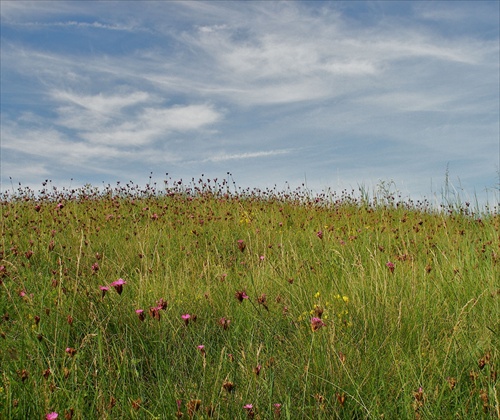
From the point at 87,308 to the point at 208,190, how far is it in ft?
28.6

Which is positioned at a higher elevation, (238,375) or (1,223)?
(1,223)

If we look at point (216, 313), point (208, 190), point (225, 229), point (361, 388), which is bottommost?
point (361, 388)

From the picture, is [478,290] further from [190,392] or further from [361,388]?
[190,392]

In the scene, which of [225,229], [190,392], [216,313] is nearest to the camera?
[190,392]

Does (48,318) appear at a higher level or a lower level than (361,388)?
higher

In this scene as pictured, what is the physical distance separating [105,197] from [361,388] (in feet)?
33.8

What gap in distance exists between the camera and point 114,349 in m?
3.20

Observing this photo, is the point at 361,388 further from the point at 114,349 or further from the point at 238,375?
the point at 114,349

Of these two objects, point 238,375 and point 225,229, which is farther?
point 225,229

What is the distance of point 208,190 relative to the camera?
1234cm

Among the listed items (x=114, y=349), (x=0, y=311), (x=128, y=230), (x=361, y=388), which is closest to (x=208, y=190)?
(x=128, y=230)

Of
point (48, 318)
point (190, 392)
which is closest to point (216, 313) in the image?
point (48, 318)

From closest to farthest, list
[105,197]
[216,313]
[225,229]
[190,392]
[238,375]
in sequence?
[190,392] < [238,375] < [216,313] < [225,229] < [105,197]

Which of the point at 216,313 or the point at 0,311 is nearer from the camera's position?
the point at 216,313
